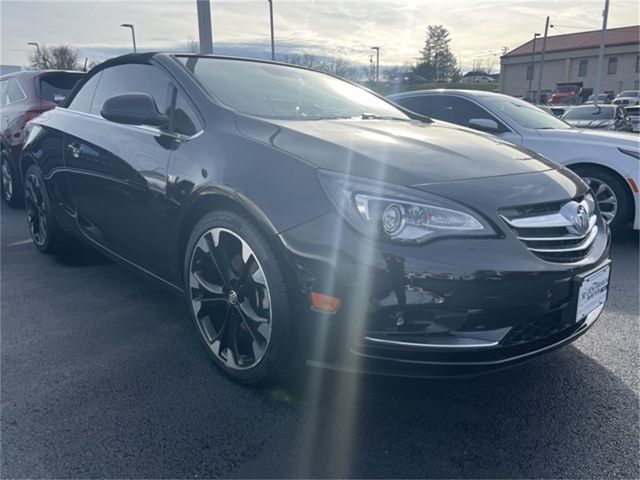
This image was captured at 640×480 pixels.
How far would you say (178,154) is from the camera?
252cm

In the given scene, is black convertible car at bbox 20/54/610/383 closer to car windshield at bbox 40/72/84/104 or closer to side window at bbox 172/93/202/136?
side window at bbox 172/93/202/136

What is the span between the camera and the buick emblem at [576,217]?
2.17m

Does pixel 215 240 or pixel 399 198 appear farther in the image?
pixel 215 240

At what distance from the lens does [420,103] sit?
20.7 feet

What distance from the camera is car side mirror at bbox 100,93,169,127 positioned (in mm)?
2654

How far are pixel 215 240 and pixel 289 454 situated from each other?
0.94m

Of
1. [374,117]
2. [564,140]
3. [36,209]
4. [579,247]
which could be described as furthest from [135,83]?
[564,140]

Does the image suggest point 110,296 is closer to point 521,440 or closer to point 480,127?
point 521,440

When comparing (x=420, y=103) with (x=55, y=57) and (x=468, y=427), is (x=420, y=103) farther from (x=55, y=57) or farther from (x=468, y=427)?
(x=55, y=57)

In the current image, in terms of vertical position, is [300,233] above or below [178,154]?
below

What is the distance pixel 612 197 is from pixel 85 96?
4504 millimetres

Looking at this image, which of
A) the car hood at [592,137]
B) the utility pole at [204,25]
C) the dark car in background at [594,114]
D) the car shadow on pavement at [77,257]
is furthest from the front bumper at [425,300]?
the dark car in background at [594,114]

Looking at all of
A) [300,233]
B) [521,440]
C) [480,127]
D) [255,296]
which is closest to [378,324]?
[300,233]

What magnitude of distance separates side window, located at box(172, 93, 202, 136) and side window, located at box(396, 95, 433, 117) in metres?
4.13
